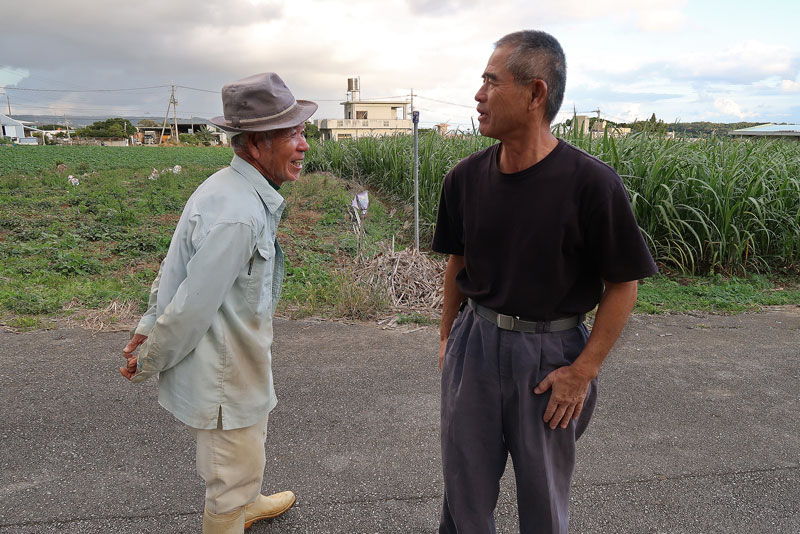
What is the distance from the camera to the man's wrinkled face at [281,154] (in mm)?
1980

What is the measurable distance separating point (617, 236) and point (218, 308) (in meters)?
1.24

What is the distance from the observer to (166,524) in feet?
7.88

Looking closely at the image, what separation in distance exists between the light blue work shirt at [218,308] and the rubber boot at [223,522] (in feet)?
1.20

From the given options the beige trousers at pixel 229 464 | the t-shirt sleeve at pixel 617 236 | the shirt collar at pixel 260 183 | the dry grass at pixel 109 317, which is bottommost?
the dry grass at pixel 109 317

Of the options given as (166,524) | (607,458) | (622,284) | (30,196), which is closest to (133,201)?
(30,196)

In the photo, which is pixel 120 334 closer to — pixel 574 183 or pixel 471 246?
pixel 471 246

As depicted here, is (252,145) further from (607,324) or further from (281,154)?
(607,324)

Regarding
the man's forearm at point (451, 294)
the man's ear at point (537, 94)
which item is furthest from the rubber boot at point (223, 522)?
the man's ear at point (537, 94)

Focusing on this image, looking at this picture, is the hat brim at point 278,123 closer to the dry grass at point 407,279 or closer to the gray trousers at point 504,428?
the gray trousers at point 504,428

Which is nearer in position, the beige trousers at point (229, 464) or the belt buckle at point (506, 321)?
the belt buckle at point (506, 321)

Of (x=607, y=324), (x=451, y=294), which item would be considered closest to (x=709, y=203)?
(x=451, y=294)

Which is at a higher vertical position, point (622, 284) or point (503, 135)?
point (503, 135)

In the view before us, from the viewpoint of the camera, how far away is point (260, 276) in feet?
6.35

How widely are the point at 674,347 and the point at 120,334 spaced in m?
4.21
